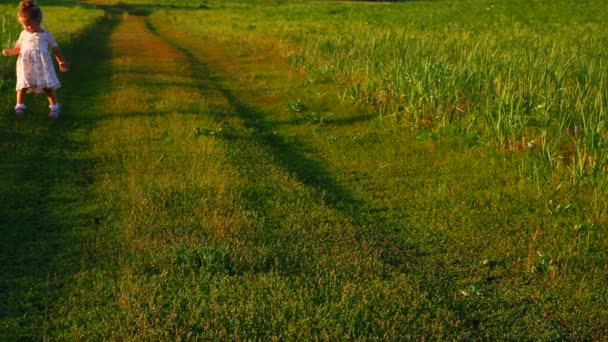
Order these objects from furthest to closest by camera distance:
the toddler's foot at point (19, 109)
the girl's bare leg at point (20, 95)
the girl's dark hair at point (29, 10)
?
the girl's bare leg at point (20, 95), the toddler's foot at point (19, 109), the girl's dark hair at point (29, 10)

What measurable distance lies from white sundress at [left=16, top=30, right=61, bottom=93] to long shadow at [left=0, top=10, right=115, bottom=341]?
0.53 m

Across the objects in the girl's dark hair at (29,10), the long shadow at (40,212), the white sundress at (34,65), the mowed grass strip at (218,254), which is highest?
the girl's dark hair at (29,10)

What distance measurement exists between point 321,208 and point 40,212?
289 centimetres

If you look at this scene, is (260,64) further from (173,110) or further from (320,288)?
(320,288)

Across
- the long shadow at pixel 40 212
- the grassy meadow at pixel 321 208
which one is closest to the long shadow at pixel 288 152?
the grassy meadow at pixel 321 208

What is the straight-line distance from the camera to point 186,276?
5.34m

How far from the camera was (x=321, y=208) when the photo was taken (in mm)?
7160

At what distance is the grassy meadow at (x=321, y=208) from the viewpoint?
4855 millimetres

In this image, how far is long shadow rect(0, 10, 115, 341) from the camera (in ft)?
16.0

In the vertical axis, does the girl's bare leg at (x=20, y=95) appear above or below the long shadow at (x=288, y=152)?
above

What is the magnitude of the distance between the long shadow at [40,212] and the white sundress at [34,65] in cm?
53

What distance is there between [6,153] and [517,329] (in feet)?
22.5

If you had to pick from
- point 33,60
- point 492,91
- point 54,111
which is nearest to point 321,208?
point 492,91

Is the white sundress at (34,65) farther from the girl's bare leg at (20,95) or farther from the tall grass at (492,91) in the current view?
the tall grass at (492,91)
